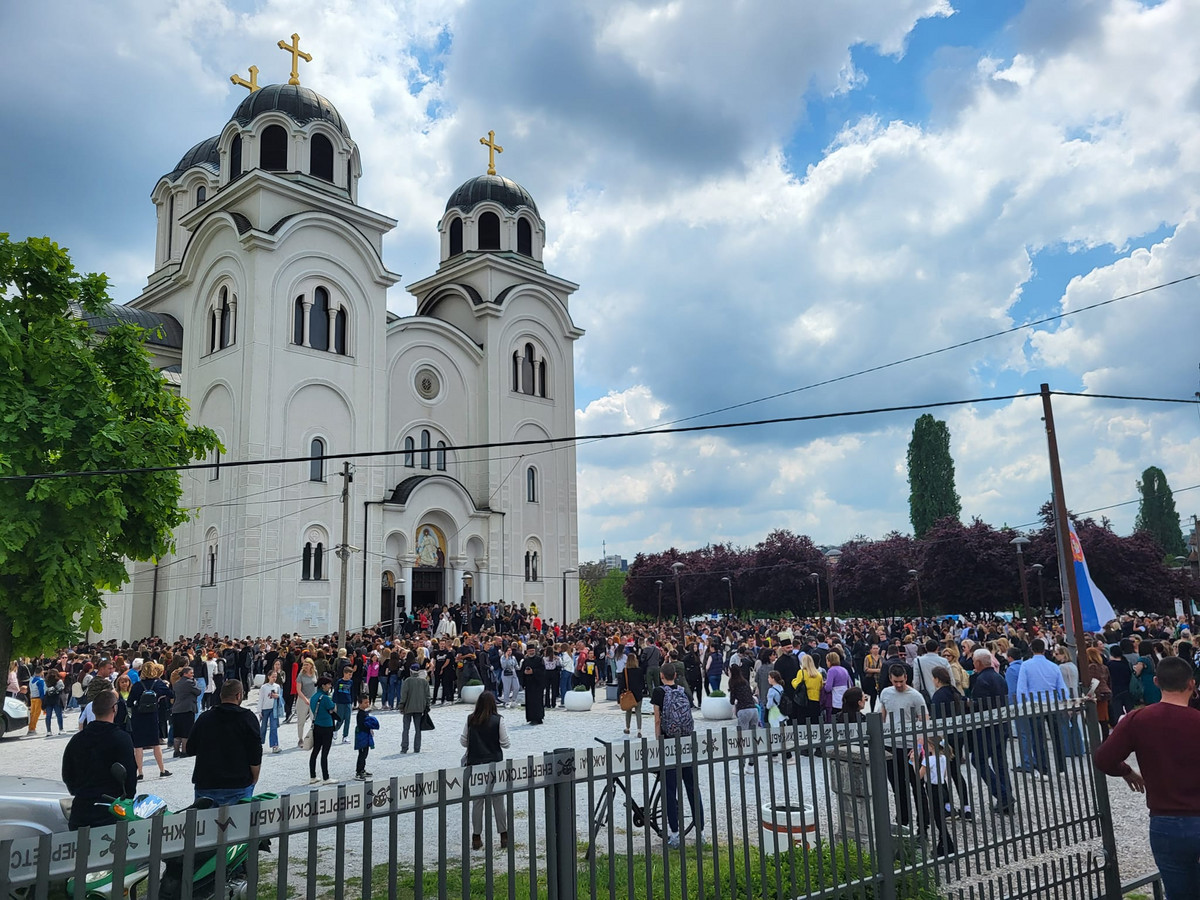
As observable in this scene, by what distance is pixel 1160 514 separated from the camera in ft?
260

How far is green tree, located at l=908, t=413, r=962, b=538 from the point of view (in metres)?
65.3

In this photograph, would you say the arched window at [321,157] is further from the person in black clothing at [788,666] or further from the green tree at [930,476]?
the green tree at [930,476]

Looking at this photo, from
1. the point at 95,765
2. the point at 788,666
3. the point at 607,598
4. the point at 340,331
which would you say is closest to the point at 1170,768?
the point at 95,765

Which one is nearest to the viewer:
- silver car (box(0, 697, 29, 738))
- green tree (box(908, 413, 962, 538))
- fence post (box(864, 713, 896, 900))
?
fence post (box(864, 713, 896, 900))

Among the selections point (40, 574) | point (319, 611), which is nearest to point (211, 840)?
point (40, 574)

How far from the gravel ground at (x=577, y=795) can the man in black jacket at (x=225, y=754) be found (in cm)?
104

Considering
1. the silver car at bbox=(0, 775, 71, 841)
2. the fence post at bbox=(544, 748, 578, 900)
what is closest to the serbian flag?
the fence post at bbox=(544, 748, 578, 900)

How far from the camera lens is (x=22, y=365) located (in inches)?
516

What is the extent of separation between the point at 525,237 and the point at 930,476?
118 feet

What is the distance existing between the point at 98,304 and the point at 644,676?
10920 millimetres

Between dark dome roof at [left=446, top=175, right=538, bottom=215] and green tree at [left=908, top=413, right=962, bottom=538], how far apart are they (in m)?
35.2

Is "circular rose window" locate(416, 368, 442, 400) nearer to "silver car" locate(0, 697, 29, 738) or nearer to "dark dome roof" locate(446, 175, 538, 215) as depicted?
"dark dome roof" locate(446, 175, 538, 215)

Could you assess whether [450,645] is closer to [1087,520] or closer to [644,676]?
[644,676]

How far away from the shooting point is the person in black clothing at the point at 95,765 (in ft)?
21.1
